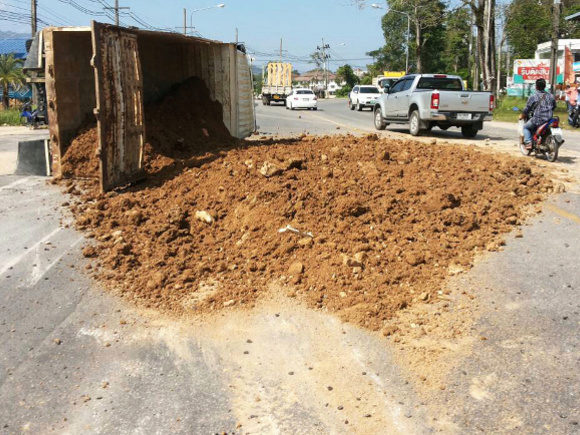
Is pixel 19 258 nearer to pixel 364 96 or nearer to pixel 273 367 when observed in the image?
pixel 273 367

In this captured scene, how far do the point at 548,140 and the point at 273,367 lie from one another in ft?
30.0

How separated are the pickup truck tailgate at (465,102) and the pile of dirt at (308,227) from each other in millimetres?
7163

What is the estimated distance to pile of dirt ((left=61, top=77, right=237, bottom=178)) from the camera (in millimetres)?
9609

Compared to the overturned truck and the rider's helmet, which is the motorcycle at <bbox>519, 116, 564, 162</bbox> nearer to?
the rider's helmet

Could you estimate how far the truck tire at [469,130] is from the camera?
16.7 metres

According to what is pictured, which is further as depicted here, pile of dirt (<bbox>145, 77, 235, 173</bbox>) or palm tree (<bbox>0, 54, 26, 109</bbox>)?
palm tree (<bbox>0, 54, 26, 109</bbox>)

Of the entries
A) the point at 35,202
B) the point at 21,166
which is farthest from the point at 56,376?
the point at 21,166

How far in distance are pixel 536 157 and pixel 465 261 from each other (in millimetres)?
7047

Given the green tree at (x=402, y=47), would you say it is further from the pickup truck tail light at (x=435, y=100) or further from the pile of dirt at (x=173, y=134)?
the pile of dirt at (x=173, y=134)

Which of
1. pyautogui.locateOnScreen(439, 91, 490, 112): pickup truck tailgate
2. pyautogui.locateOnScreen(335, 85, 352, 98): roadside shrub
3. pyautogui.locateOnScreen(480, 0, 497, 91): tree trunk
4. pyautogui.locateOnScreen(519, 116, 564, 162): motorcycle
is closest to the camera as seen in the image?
pyautogui.locateOnScreen(519, 116, 564, 162): motorcycle

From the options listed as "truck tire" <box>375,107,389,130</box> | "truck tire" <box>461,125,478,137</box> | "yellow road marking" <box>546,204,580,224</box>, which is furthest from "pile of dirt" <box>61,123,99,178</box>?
"truck tire" <box>375,107,389,130</box>

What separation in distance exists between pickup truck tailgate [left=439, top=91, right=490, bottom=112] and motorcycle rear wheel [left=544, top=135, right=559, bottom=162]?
15.6ft

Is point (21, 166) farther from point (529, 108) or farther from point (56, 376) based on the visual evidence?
point (529, 108)

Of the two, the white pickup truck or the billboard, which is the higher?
the billboard
